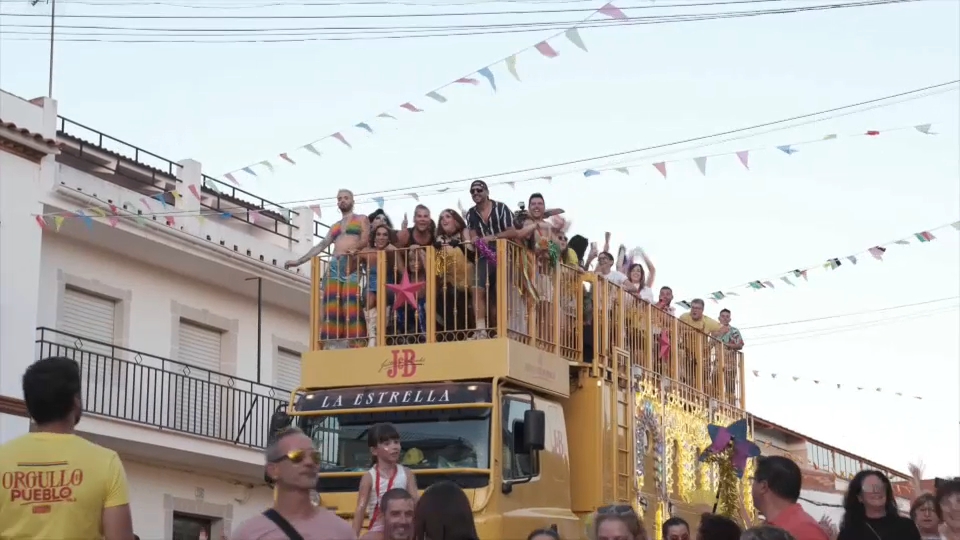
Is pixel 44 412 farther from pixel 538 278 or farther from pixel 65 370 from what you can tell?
pixel 538 278

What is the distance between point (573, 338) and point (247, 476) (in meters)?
10.1

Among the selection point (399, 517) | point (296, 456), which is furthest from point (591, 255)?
point (296, 456)

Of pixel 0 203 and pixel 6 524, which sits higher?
pixel 0 203

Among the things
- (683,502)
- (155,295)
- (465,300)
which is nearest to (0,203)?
(155,295)

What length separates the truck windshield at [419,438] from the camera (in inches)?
517

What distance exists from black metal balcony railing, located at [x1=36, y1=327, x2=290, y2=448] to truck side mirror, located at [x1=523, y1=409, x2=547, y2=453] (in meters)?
8.37

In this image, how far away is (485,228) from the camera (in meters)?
15.1

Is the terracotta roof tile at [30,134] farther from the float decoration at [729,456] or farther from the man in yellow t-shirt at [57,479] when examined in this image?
the man in yellow t-shirt at [57,479]

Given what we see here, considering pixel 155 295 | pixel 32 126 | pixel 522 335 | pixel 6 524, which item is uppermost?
pixel 32 126

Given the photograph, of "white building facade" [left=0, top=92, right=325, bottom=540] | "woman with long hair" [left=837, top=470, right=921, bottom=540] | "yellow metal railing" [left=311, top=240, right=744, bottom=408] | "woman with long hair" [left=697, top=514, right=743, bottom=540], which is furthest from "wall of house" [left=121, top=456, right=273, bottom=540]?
"woman with long hair" [left=697, top=514, right=743, bottom=540]

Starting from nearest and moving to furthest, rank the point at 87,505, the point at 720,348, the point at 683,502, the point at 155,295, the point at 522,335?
the point at 87,505, the point at 522,335, the point at 683,502, the point at 720,348, the point at 155,295

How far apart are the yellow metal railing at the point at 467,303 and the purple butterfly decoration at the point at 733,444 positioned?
1050mm

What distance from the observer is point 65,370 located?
6137 mm

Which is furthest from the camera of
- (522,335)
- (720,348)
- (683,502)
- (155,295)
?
(155,295)
